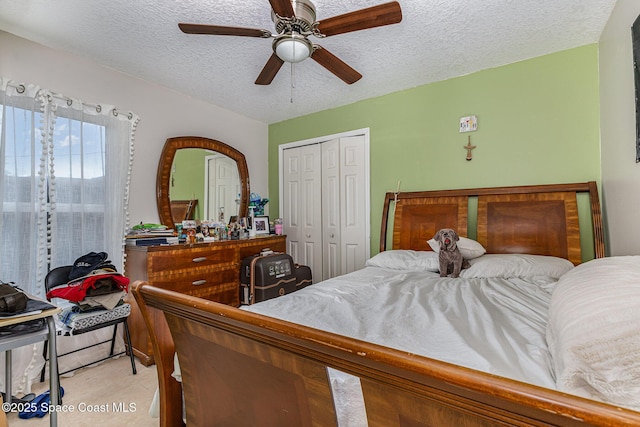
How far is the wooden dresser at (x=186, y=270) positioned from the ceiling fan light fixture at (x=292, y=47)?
1.82 metres

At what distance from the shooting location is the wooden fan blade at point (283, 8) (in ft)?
4.81

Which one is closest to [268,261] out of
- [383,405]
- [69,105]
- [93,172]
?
[93,172]

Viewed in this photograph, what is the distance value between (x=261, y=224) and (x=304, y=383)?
317cm

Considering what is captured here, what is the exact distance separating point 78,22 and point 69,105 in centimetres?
64

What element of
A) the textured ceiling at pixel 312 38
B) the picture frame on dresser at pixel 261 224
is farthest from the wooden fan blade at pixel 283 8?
the picture frame on dresser at pixel 261 224

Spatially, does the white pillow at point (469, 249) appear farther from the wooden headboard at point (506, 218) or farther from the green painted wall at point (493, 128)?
the green painted wall at point (493, 128)

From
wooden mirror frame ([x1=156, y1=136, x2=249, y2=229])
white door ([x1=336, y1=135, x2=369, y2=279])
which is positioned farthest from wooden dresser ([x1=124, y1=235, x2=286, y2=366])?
white door ([x1=336, y1=135, x2=369, y2=279])

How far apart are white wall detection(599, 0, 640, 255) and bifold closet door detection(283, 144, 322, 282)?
8.91ft

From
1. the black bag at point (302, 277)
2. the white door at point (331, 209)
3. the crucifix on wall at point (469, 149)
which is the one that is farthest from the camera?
the white door at point (331, 209)

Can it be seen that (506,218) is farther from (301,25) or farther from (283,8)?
(283,8)

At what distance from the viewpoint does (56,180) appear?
228 centimetres

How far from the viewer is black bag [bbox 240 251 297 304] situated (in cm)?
302

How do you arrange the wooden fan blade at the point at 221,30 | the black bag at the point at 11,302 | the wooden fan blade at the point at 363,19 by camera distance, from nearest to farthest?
1. the black bag at the point at 11,302
2. the wooden fan blade at the point at 363,19
3. the wooden fan blade at the point at 221,30

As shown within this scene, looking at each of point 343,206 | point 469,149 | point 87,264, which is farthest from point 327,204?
point 87,264
